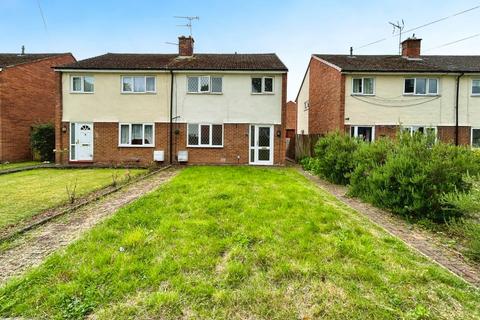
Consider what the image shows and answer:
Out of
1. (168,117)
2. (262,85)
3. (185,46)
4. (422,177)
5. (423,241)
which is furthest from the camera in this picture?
(185,46)

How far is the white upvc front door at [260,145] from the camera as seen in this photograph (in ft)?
57.7

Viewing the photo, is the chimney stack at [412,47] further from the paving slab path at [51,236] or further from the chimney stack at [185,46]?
the paving slab path at [51,236]

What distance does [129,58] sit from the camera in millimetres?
20047

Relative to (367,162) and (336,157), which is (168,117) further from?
(367,162)

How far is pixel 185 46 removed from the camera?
20000 mm

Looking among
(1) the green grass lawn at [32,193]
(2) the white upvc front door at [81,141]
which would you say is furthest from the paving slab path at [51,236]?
(2) the white upvc front door at [81,141]

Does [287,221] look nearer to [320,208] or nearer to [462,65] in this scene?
[320,208]

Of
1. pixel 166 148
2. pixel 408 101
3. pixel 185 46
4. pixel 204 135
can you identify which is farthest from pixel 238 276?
pixel 185 46

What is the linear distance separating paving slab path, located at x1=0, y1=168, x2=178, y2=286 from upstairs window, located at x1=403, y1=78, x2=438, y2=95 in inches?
672

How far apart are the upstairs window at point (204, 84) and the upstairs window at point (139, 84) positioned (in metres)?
2.20

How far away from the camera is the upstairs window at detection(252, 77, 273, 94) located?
686 inches

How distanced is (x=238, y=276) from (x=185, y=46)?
19009 millimetres

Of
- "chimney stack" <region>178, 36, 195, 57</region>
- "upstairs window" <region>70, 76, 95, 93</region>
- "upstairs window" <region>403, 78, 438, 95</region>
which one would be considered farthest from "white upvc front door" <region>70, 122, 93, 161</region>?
"upstairs window" <region>403, 78, 438, 95</region>

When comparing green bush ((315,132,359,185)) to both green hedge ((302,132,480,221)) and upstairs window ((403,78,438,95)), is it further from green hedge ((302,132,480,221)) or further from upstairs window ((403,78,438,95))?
upstairs window ((403,78,438,95))
